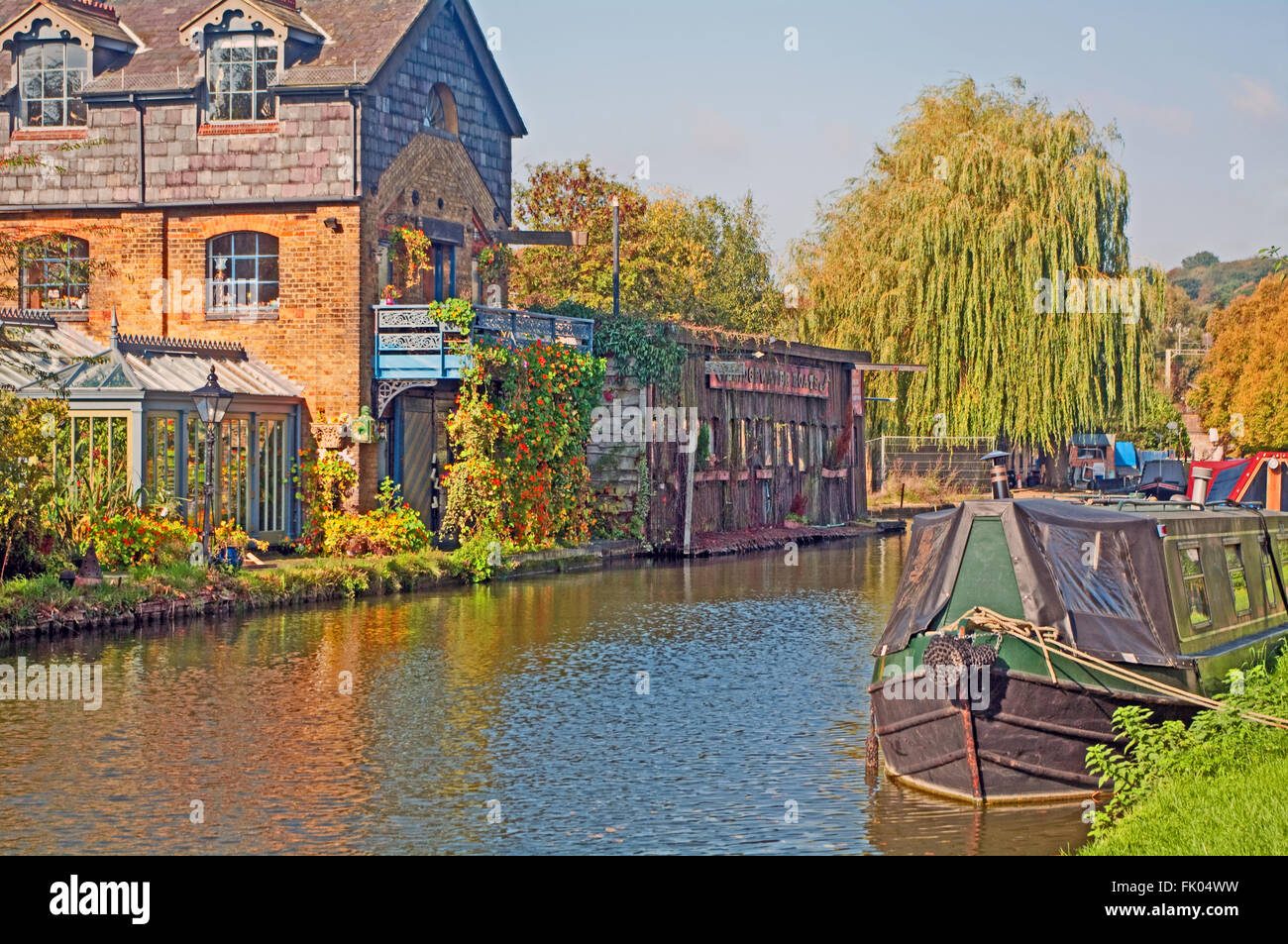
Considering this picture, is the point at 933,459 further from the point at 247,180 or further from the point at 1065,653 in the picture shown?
the point at 1065,653

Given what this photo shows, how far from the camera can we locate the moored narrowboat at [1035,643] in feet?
37.7

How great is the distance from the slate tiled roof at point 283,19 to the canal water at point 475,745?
38.4 ft

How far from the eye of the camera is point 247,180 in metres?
29.0

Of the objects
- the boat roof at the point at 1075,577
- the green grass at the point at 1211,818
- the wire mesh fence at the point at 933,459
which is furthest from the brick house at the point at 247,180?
the wire mesh fence at the point at 933,459

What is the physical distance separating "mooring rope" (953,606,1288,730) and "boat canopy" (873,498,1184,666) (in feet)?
0.40

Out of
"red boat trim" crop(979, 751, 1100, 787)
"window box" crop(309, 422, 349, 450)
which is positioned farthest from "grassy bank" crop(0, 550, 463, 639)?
"red boat trim" crop(979, 751, 1100, 787)

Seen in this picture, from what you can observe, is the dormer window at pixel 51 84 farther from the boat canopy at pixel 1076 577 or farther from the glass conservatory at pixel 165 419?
the boat canopy at pixel 1076 577

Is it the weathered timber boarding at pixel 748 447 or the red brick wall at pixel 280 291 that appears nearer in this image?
the red brick wall at pixel 280 291

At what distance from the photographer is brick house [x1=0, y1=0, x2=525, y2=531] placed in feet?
94.2

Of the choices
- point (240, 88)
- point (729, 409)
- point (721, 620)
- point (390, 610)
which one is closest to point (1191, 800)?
point (721, 620)

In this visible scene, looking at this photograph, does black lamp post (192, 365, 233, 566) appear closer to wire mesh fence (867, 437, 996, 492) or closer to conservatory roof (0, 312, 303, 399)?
conservatory roof (0, 312, 303, 399)

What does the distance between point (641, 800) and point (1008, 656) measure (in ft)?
9.41

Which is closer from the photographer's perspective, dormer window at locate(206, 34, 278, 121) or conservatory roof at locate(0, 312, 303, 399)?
conservatory roof at locate(0, 312, 303, 399)
